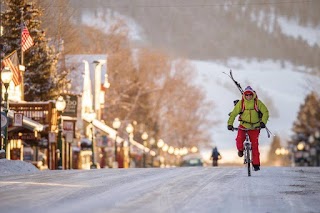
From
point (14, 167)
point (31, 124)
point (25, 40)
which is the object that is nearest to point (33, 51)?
point (25, 40)

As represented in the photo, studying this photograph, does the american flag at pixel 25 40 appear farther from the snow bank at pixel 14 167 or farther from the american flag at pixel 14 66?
the snow bank at pixel 14 167

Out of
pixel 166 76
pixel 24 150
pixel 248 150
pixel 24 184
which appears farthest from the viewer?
pixel 166 76

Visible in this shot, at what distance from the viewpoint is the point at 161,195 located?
1260 centimetres

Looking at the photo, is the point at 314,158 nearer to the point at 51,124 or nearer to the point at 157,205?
the point at 51,124

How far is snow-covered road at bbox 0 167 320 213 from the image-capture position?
1072cm

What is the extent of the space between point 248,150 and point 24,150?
1298 inches

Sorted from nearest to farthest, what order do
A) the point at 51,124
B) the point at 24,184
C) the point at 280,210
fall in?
1. the point at 280,210
2. the point at 24,184
3. the point at 51,124

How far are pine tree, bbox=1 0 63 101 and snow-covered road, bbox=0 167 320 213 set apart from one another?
101ft

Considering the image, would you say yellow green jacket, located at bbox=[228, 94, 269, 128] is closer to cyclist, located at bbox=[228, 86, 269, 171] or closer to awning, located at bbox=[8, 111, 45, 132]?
cyclist, located at bbox=[228, 86, 269, 171]

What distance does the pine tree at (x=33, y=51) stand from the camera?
46438 mm

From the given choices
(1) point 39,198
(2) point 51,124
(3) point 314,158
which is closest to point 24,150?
(2) point 51,124

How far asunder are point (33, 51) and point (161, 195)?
123ft

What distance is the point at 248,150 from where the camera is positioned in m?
19.5

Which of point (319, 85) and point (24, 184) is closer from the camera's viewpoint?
point (24, 184)
